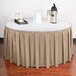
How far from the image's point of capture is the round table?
96.4 inches

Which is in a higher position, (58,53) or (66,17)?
(66,17)

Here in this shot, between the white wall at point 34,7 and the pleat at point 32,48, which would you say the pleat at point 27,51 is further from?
the white wall at point 34,7

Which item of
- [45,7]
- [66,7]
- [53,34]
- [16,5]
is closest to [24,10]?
[16,5]

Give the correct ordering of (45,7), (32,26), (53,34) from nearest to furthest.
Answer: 1. (53,34)
2. (32,26)
3. (45,7)

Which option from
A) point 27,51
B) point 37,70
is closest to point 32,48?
point 27,51

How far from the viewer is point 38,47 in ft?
8.11

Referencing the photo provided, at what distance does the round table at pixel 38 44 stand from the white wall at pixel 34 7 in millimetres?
958

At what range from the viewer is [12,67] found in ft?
8.55

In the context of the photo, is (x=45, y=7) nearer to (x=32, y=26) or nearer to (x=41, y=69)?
(x=32, y=26)

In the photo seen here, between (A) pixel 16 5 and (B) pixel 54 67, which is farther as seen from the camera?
(A) pixel 16 5

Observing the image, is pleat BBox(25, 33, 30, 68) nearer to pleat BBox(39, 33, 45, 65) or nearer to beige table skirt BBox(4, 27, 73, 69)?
beige table skirt BBox(4, 27, 73, 69)

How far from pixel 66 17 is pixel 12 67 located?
1639 mm

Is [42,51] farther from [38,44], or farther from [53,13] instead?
[53,13]

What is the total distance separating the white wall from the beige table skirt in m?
0.98
